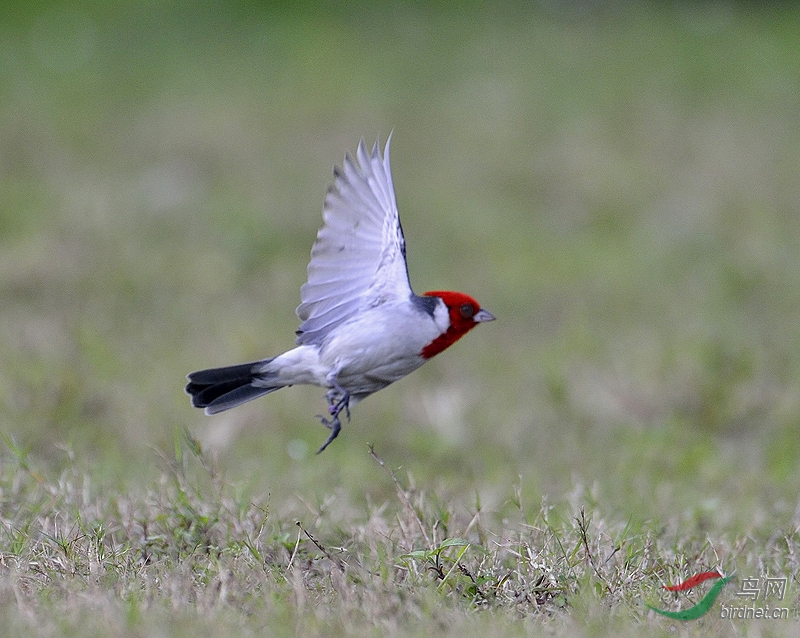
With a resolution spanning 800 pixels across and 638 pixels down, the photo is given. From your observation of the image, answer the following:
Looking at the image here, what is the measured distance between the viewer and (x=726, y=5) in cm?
1609

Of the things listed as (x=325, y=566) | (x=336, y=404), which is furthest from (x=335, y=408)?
(x=325, y=566)

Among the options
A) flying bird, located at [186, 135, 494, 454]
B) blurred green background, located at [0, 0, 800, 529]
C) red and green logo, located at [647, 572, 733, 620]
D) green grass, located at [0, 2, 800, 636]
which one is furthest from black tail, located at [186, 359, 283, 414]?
red and green logo, located at [647, 572, 733, 620]

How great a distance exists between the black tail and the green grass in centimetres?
26

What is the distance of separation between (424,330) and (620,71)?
10180 mm

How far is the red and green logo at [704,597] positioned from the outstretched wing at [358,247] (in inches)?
53.9

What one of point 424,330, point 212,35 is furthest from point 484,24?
point 424,330

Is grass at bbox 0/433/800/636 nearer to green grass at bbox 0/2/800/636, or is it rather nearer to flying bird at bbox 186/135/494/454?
green grass at bbox 0/2/800/636

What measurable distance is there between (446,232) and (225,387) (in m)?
5.34

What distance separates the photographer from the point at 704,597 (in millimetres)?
3504

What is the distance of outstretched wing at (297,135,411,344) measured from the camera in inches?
166

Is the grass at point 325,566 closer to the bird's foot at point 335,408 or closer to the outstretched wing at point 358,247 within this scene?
the bird's foot at point 335,408

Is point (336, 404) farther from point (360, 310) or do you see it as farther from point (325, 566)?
point (325, 566)

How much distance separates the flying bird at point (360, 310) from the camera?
13.4 ft

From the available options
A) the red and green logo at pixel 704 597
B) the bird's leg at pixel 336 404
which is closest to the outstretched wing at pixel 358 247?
the bird's leg at pixel 336 404
